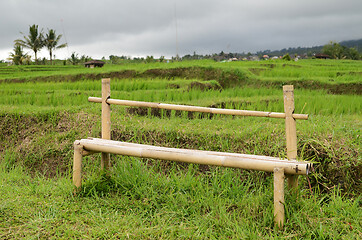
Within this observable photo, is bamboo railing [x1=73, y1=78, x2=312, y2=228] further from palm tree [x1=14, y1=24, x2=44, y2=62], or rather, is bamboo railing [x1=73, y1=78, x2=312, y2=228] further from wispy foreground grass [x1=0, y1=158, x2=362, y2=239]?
palm tree [x1=14, y1=24, x2=44, y2=62]

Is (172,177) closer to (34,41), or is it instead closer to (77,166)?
(77,166)

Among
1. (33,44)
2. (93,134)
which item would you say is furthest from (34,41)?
(93,134)

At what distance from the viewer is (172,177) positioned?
2842mm

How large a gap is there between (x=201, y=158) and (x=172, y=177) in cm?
A: 60

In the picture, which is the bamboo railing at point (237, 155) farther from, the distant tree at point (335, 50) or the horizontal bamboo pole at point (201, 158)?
the distant tree at point (335, 50)

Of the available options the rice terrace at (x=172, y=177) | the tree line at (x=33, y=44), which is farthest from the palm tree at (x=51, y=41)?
the rice terrace at (x=172, y=177)

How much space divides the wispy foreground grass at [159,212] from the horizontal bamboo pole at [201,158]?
0.34m

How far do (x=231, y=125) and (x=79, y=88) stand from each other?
3.85 metres

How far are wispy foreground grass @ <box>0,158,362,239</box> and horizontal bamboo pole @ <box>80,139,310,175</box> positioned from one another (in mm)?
336

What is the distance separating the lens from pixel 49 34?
2881 cm

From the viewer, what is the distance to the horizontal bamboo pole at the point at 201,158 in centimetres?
215

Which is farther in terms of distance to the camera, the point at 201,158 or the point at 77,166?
the point at 77,166

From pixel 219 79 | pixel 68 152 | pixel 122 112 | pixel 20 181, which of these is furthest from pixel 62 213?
pixel 219 79

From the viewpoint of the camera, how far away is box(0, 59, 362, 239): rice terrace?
2273mm
